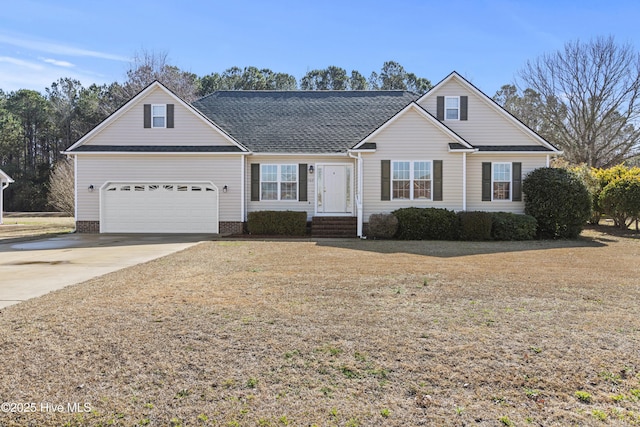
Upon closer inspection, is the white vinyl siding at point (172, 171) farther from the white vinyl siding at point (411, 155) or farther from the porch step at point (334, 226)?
the white vinyl siding at point (411, 155)

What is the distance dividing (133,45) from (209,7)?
2921cm

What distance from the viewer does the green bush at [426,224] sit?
15.9 m

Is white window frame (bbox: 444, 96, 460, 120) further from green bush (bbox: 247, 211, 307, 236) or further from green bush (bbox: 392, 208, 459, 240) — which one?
green bush (bbox: 247, 211, 307, 236)

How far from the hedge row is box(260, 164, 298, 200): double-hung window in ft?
13.3

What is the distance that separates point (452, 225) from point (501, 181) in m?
3.45

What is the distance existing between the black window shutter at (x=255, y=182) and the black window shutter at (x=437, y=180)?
7125 mm

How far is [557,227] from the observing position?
1642 centimetres

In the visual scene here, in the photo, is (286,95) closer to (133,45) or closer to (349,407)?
(349,407)

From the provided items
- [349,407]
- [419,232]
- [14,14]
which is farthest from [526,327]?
[14,14]

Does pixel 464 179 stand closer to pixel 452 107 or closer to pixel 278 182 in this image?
pixel 452 107

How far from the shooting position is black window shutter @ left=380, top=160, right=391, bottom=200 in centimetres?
1694

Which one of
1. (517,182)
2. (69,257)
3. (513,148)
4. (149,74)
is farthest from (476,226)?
(149,74)

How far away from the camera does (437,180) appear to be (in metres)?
17.0

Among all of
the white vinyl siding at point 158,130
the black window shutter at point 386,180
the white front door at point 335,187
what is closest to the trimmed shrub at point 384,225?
the black window shutter at point 386,180
